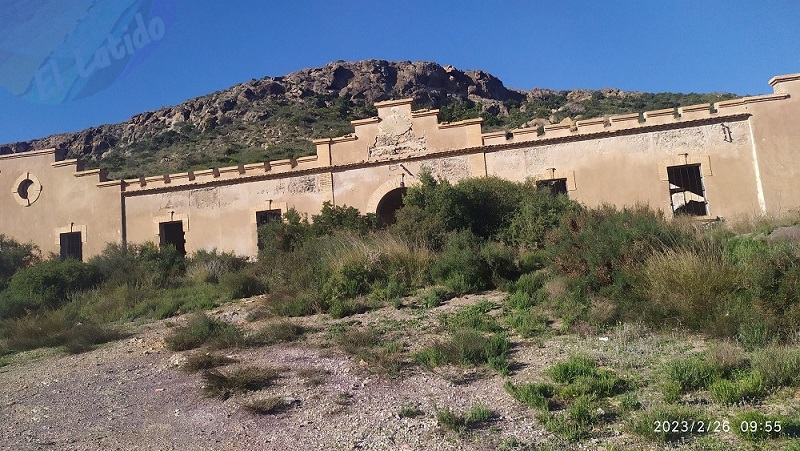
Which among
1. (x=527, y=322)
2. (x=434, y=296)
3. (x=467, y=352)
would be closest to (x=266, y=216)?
(x=434, y=296)

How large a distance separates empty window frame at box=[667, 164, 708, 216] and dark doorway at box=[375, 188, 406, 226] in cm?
884

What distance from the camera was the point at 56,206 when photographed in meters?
22.1

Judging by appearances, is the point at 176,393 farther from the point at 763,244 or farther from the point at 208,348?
the point at 763,244

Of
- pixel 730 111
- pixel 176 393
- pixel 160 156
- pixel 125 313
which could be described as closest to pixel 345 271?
pixel 176 393

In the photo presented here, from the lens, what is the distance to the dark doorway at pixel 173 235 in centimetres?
2147

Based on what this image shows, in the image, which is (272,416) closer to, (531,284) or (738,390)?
(738,390)

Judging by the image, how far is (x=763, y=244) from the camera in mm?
10180

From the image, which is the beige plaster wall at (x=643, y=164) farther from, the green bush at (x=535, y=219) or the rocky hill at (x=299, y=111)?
the rocky hill at (x=299, y=111)

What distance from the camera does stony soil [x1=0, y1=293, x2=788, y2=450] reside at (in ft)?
17.1

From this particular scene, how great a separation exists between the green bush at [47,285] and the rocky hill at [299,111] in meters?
19.0

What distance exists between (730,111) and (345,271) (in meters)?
13.9

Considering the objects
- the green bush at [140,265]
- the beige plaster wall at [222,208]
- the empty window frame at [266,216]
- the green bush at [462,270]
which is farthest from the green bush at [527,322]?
the empty window frame at [266,216]

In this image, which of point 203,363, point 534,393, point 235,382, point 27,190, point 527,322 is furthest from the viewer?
point 27,190

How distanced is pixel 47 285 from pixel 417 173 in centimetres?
1153
